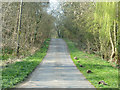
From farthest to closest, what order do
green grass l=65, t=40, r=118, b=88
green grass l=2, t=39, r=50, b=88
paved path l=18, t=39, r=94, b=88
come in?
1. green grass l=65, t=40, r=118, b=88
2. green grass l=2, t=39, r=50, b=88
3. paved path l=18, t=39, r=94, b=88

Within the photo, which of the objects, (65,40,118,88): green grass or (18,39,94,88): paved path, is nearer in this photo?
(18,39,94,88): paved path

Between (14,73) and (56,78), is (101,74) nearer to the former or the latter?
(56,78)

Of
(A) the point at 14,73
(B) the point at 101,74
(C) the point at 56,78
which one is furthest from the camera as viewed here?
(B) the point at 101,74

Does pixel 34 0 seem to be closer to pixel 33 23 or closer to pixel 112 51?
pixel 33 23

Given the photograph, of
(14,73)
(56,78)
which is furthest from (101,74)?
(14,73)

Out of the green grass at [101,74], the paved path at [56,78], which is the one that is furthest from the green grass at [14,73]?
the green grass at [101,74]

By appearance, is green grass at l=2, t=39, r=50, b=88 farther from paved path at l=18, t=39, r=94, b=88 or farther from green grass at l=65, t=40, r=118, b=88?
green grass at l=65, t=40, r=118, b=88

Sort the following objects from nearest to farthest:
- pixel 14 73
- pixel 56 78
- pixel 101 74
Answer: pixel 56 78
pixel 14 73
pixel 101 74

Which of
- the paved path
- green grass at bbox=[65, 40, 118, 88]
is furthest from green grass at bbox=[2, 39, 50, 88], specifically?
green grass at bbox=[65, 40, 118, 88]

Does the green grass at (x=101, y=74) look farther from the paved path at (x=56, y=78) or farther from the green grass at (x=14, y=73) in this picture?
the green grass at (x=14, y=73)

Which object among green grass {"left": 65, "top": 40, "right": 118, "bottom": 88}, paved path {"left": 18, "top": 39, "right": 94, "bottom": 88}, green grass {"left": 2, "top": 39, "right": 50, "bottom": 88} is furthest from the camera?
green grass {"left": 65, "top": 40, "right": 118, "bottom": 88}

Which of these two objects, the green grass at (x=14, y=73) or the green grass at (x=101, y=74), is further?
the green grass at (x=101, y=74)

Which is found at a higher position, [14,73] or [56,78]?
[14,73]

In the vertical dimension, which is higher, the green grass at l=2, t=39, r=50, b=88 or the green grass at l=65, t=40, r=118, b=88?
the green grass at l=2, t=39, r=50, b=88
